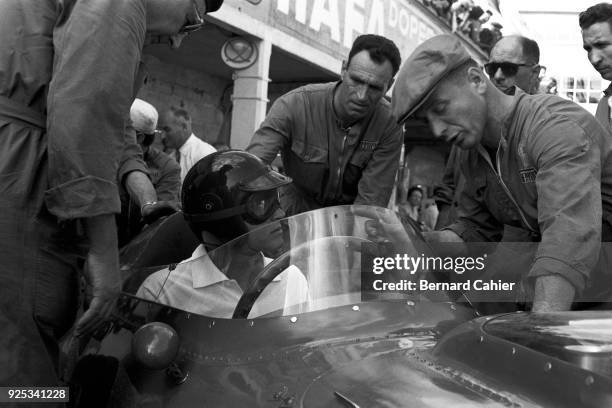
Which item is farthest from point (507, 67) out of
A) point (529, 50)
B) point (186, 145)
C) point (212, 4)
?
point (186, 145)

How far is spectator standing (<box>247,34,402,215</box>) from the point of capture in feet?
12.9

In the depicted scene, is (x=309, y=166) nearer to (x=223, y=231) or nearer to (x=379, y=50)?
(x=379, y=50)

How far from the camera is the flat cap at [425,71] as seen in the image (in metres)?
2.50

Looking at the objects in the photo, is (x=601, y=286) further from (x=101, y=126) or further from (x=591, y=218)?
(x=101, y=126)

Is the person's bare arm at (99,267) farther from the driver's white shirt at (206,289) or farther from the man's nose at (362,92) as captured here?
the man's nose at (362,92)

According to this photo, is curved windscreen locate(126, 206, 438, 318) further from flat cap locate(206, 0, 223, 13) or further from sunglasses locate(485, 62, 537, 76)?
sunglasses locate(485, 62, 537, 76)

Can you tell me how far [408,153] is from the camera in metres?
19.7

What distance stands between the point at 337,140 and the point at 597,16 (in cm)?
139

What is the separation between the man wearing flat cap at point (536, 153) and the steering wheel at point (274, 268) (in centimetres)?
53

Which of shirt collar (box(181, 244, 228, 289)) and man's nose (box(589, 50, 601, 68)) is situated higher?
man's nose (box(589, 50, 601, 68))

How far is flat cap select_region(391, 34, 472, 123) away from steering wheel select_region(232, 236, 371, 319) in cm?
57

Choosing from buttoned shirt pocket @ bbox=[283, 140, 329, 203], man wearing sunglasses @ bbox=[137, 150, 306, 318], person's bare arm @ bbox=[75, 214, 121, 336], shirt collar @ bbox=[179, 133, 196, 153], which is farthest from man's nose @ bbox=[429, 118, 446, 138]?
shirt collar @ bbox=[179, 133, 196, 153]

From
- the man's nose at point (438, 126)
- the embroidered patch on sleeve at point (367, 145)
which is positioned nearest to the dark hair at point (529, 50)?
the embroidered patch on sleeve at point (367, 145)

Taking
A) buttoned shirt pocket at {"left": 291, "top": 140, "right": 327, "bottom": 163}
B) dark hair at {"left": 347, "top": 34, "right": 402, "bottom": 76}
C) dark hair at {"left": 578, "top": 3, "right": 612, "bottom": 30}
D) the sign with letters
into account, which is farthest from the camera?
the sign with letters
